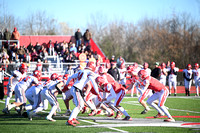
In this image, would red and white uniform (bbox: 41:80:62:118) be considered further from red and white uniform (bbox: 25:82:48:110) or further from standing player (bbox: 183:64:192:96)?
standing player (bbox: 183:64:192:96)

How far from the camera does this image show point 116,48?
5381cm

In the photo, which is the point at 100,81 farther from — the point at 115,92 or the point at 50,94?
the point at 50,94

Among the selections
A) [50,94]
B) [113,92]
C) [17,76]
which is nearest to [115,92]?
[113,92]

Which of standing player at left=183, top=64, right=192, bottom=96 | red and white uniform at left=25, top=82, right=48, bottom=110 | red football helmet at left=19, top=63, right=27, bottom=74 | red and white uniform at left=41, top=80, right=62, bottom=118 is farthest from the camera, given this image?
standing player at left=183, top=64, right=192, bottom=96

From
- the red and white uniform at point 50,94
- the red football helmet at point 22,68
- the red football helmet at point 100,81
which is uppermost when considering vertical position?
the red football helmet at point 22,68

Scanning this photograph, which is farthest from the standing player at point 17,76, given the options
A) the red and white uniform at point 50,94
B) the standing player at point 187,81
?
the standing player at point 187,81

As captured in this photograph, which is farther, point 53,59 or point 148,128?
point 53,59

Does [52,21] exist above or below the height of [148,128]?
above

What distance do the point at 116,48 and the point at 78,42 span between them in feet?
86.3

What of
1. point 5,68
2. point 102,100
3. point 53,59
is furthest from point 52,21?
point 102,100

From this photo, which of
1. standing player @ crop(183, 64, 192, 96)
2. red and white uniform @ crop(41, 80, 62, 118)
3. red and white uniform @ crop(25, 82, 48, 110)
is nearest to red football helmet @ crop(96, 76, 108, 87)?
red and white uniform @ crop(41, 80, 62, 118)

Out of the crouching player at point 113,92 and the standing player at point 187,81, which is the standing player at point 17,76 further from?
the standing player at point 187,81

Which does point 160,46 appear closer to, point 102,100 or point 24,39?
point 24,39

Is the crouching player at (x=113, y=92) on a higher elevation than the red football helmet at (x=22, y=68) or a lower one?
lower
